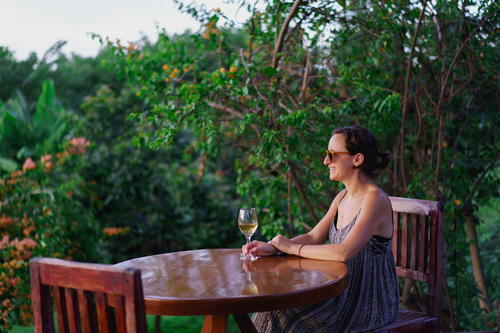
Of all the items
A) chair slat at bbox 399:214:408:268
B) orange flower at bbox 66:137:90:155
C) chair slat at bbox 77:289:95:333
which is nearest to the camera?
chair slat at bbox 77:289:95:333

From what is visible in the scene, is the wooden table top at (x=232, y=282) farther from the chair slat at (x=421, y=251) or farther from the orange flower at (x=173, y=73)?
the orange flower at (x=173, y=73)

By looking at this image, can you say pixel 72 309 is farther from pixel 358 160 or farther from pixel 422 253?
pixel 422 253

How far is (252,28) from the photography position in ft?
15.0

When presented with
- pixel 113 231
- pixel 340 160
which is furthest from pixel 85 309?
pixel 113 231

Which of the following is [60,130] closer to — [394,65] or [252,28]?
[252,28]

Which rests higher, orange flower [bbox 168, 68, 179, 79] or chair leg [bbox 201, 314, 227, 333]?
orange flower [bbox 168, 68, 179, 79]

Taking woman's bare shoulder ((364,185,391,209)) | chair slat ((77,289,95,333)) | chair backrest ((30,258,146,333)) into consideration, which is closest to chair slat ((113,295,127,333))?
chair backrest ((30,258,146,333))

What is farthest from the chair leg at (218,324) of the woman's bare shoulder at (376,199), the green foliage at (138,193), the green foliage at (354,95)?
the green foliage at (138,193)

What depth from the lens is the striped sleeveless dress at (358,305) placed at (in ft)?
9.34

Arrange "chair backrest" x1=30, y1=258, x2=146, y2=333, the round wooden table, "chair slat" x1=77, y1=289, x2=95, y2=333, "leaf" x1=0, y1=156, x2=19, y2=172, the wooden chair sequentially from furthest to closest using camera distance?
"leaf" x1=0, y1=156, x2=19, y2=172, the wooden chair, the round wooden table, "chair slat" x1=77, y1=289, x2=95, y2=333, "chair backrest" x1=30, y1=258, x2=146, y2=333

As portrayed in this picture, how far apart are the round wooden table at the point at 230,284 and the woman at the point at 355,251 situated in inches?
3.1

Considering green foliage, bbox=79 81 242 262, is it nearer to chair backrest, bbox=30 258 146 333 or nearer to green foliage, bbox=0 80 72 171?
green foliage, bbox=0 80 72 171

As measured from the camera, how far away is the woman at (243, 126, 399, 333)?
111 inches

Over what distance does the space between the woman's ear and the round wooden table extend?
0.50 m
